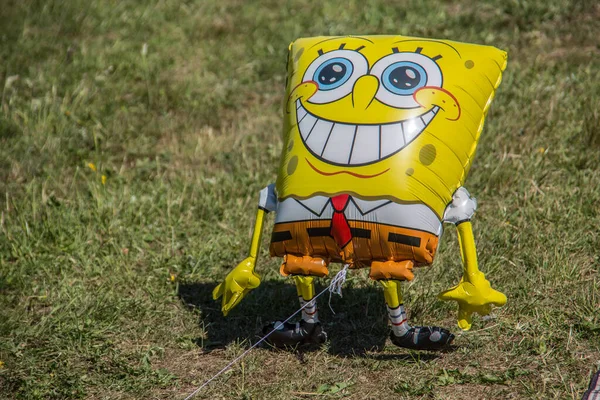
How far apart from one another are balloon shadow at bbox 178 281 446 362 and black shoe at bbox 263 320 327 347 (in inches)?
4.9

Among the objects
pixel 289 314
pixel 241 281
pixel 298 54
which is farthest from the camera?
pixel 289 314

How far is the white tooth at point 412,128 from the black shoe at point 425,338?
3.30 feet

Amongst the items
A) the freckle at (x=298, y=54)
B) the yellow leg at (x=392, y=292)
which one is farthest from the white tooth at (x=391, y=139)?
the freckle at (x=298, y=54)

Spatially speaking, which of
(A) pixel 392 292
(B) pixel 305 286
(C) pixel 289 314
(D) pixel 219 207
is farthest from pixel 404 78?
(D) pixel 219 207

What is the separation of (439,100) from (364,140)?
40 centimetres

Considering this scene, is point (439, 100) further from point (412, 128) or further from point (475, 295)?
point (475, 295)

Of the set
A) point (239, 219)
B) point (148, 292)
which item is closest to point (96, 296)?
point (148, 292)

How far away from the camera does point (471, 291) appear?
11.7 ft

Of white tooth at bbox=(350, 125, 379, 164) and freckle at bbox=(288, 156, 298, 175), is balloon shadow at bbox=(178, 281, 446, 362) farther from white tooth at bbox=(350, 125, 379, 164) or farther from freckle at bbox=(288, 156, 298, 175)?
white tooth at bbox=(350, 125, 379, 164)

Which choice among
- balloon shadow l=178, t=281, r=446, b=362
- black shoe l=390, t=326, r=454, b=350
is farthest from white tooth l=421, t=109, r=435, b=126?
balloon shadow l=178, t=281, r=446, b=362

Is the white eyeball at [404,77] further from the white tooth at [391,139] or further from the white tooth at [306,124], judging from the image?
the white tooth at [306,124]

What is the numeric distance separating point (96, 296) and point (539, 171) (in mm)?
3062

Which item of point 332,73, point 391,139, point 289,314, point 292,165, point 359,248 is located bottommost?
point 289,314

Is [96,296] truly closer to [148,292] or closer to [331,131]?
[148,292]
